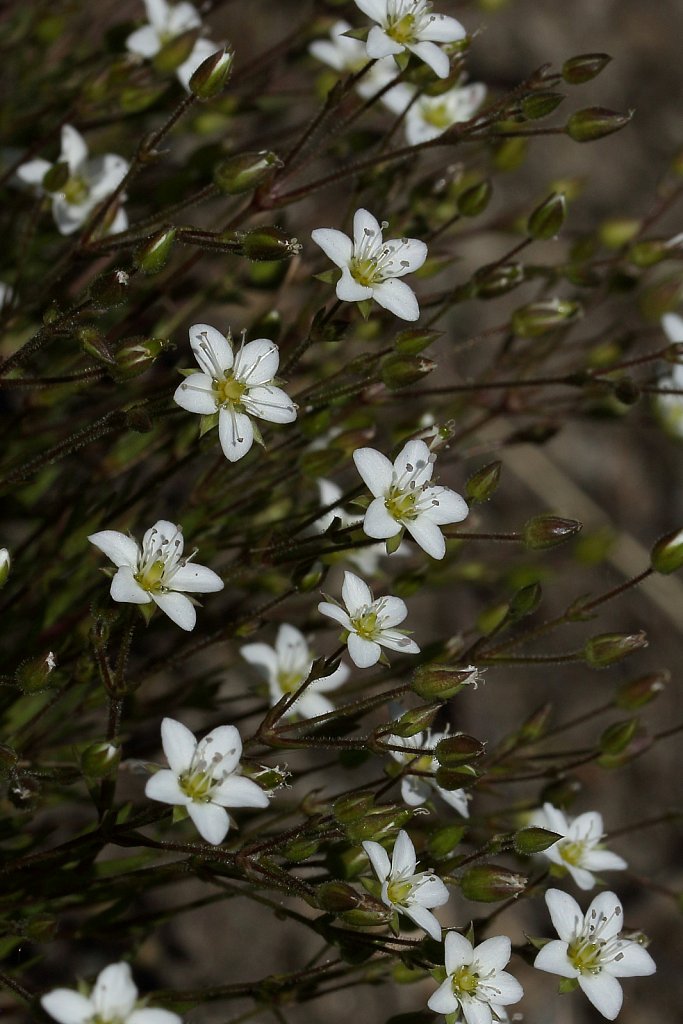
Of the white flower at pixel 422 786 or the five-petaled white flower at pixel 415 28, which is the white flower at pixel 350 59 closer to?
the five-petaled white flower at pixel 415 28

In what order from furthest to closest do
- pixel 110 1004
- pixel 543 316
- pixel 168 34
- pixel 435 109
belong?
pixel 435 109, pixel 168 34, pixel 543 316, pixel 110 1004

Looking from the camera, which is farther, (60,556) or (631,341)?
(631,341)

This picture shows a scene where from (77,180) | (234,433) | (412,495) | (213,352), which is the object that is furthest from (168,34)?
(412,495)

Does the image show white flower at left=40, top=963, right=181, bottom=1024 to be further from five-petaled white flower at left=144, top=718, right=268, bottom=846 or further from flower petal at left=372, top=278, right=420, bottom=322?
flower petal at left=372, top=278, right=420, bottom=322

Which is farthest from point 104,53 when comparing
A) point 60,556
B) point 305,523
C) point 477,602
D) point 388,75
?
point 477,602

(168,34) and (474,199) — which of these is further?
(168,34)

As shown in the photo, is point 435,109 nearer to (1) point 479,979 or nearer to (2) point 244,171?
(2) point 244,171

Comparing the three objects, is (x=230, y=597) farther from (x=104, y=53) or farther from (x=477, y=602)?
(x=104, y=53)
